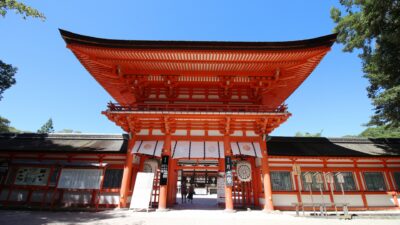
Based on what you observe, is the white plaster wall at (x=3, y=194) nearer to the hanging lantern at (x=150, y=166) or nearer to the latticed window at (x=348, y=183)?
the hanging lantern at (x=150, y=166)

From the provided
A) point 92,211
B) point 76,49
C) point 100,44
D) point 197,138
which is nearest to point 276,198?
point 197,138

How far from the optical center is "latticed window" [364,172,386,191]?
1157 cm

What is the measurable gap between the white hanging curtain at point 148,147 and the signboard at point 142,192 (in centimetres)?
116

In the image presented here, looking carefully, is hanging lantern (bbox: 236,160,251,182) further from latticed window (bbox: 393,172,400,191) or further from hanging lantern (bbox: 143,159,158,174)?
latticed window (bbox: 393,172,400,191)

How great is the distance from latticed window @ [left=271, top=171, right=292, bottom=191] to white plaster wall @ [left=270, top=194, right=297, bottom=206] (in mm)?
374

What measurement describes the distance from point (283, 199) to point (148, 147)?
829 centimetres

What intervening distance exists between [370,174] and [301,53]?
29.1 feet

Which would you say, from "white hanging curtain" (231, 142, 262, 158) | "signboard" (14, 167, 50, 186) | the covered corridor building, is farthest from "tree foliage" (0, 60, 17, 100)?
"white hanging curtain" (231, 142, 262, 158)

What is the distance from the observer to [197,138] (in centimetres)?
1095

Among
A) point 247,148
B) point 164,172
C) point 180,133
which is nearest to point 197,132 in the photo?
point 180,133

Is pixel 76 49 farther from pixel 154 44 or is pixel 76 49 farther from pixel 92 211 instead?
pixel 92 211

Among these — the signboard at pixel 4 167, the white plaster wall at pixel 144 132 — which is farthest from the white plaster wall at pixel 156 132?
the signboard at pixel 4 167

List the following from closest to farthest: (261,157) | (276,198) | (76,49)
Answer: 1. (76,49)
2. (261,157)
3. (276,198)

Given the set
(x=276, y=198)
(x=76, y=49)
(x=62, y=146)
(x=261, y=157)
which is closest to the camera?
(x=76, y=49)
